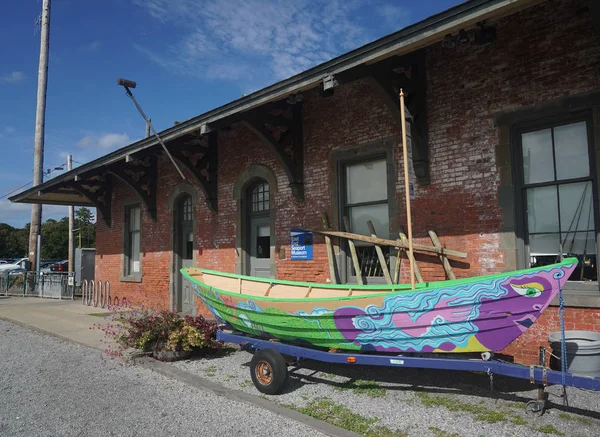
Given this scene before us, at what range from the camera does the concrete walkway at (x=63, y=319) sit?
9.21m

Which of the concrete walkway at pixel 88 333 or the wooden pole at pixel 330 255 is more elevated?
the wooden pole at pixel 330 255

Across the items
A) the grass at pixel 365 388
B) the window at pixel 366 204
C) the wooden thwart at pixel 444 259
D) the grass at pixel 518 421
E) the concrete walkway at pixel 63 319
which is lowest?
the grass at pixel 365 388

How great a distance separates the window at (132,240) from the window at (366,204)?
8093mm

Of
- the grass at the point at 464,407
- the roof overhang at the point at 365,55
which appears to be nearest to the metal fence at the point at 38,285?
the roof overhang at the point at 365,55

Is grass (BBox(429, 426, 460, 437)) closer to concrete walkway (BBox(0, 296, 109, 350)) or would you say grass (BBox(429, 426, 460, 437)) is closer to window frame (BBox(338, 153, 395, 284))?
window frame (BBox(338, 153, 395, 284))

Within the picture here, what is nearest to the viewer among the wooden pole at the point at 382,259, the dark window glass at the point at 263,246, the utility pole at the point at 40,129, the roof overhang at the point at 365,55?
the roof overhang at the point at 365,55

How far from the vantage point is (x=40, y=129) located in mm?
21547

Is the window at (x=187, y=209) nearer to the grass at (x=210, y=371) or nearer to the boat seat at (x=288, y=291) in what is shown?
the boat seat at (x=288, y=291)

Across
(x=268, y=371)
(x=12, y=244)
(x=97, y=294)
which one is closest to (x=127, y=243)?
(x=97, y=294)

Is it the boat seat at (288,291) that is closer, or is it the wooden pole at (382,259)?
the boat seat at (288,291)

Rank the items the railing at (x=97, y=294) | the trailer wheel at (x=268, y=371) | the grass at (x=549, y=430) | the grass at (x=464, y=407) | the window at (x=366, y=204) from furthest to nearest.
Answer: the railing at (x=97, y=294), the window at (x=366, y=204), the trailer wheel at (x=268, y=371), the grass at (x=464, y=407), the grass at (x=549, y=430)

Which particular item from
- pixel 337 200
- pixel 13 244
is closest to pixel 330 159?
pixel 337 200

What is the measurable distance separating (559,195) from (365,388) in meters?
3.56

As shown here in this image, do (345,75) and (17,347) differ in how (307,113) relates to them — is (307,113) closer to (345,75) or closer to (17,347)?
(345,75)
